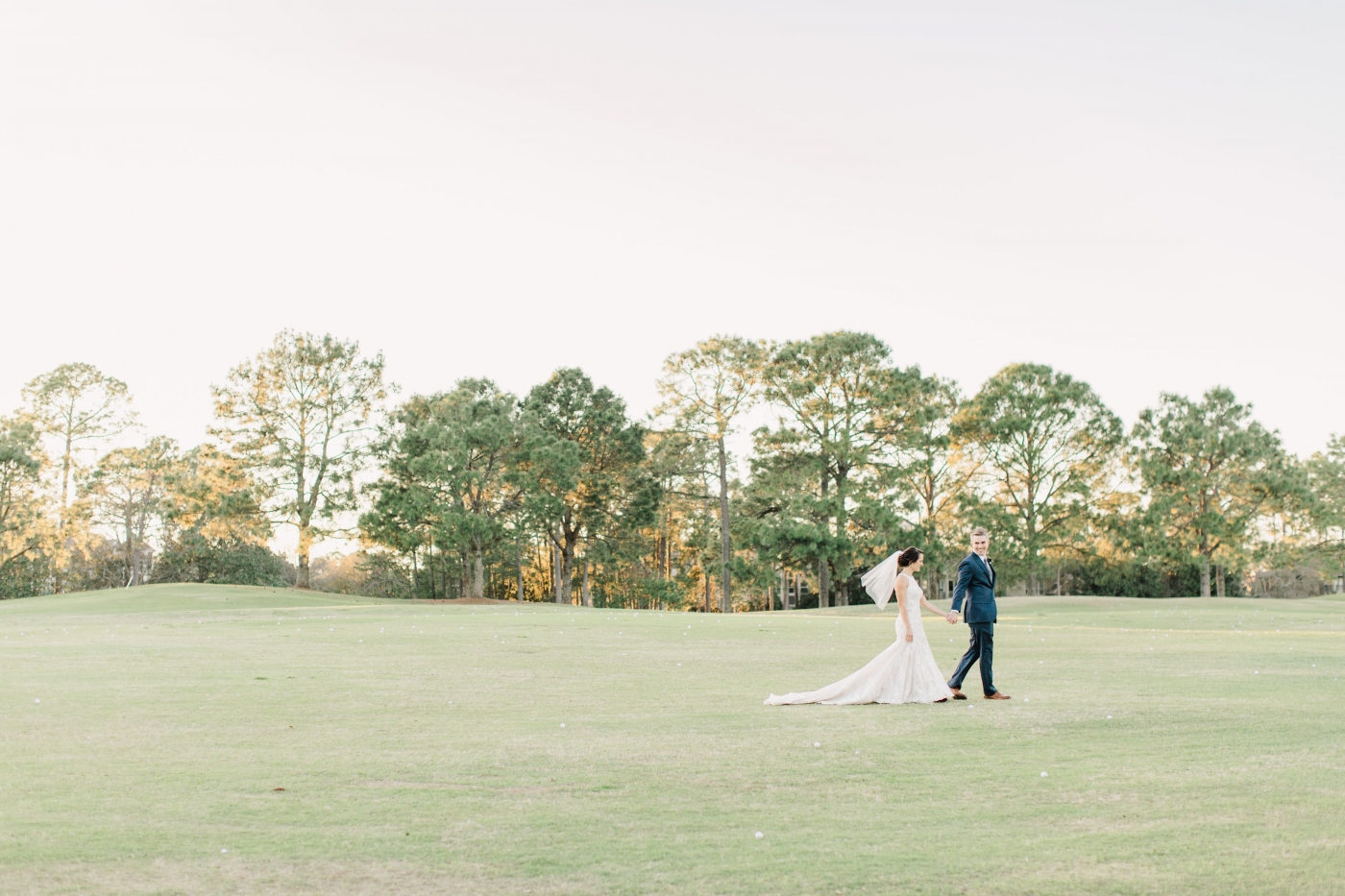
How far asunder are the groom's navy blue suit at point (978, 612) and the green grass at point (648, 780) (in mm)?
736

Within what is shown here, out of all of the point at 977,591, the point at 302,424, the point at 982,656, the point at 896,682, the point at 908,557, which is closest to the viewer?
the point at 896,682

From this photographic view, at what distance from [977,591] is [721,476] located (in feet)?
150

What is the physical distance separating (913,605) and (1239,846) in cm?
775

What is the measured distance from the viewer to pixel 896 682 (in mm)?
13594

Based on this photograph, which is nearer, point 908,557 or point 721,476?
point 908,557

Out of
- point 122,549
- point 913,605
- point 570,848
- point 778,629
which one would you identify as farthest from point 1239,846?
point 122,549

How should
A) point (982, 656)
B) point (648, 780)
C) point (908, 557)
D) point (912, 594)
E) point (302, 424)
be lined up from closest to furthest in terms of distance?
point (648, 780) < point (982, 656) < point (912, 594) < point (908, 557) < point (302, 424)

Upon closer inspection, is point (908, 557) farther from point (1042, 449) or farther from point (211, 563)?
point (211, 563)

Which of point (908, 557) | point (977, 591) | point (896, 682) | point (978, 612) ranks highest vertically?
point (908, 557)

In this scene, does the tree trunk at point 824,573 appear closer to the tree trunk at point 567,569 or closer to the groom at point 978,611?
the tree trunk at point 567,569

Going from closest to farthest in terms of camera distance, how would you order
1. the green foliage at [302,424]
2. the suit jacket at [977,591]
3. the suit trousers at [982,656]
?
the suit trousers at [982,656] < the suit jacket at [977,591] < the green foliage at [302,424]

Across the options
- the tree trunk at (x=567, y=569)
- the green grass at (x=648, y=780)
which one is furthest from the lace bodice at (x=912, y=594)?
the tree trunk at (x=567, y=569)

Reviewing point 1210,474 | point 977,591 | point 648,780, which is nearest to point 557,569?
point 1210,474

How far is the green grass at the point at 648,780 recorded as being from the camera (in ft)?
19.5
